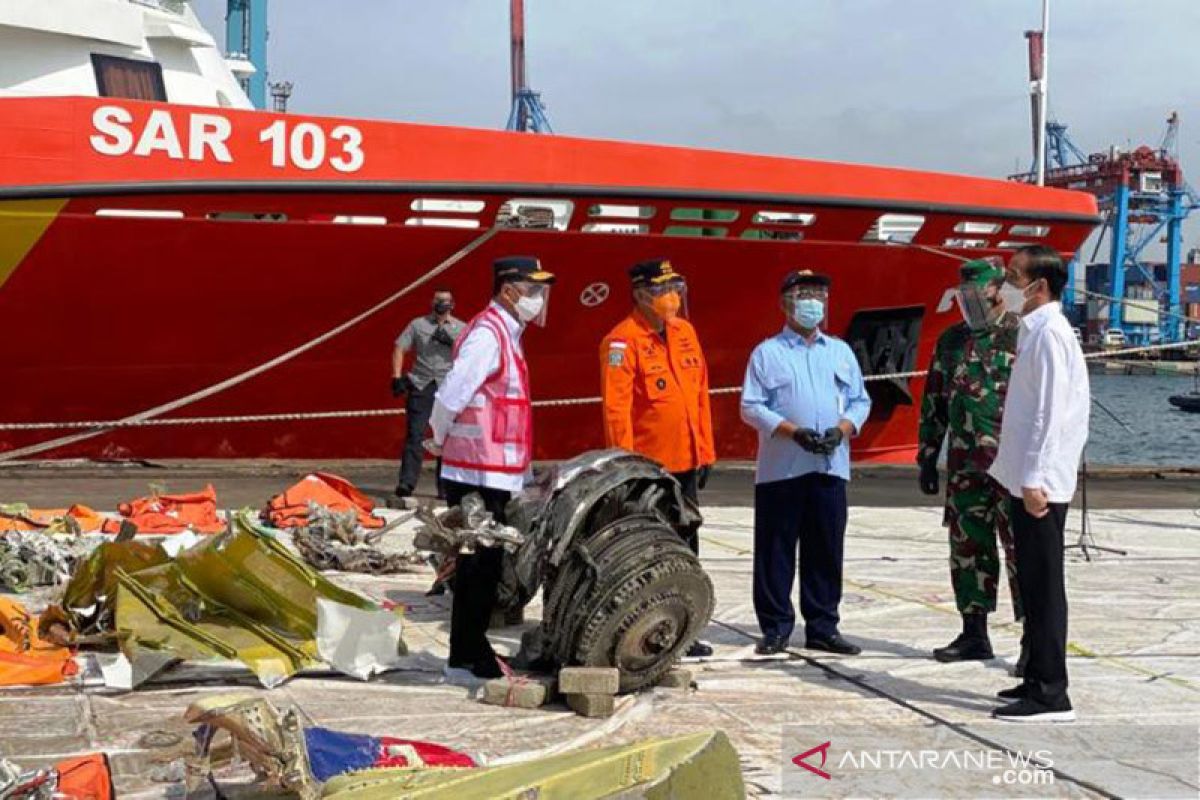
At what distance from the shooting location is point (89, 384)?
9.89m

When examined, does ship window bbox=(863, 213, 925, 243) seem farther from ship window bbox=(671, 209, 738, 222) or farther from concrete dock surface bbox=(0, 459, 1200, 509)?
concrete dock surface bbox=(0, 459, 1200, 509)

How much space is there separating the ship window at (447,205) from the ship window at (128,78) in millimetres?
2448

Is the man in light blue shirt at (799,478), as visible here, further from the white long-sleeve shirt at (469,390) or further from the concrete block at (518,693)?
the concrete block at (518,693)

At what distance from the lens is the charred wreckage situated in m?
4.25

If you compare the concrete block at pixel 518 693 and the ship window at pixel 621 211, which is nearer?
the concrete block at pixel 518 693

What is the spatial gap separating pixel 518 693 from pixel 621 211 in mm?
6521

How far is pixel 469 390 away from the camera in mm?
4715

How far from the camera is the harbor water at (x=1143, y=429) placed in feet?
105

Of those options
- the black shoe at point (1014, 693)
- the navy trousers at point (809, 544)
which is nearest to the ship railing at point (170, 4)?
the navy trousers at point (809, 544)

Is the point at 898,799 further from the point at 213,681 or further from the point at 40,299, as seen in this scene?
the point at 40,299

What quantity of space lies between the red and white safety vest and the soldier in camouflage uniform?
149 cm

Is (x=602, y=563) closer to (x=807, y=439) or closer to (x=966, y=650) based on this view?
(x=807, y=439)

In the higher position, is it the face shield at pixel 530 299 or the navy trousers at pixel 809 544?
the face shield at pixel 530 299

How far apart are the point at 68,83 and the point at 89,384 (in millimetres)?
2310
